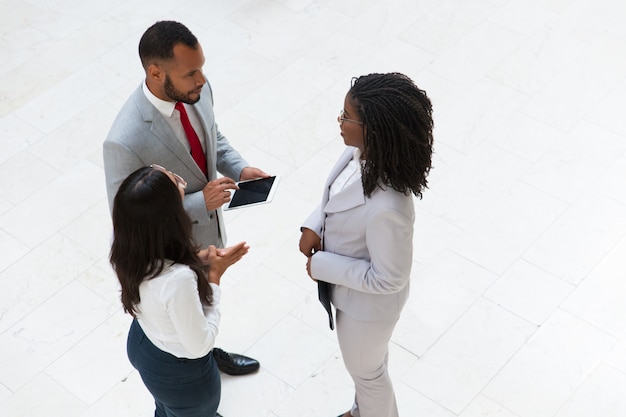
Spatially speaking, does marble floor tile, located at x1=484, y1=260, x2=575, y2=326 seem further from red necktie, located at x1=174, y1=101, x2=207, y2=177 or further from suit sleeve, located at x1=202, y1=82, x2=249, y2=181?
red necktie, located at x1=174, y1=101, x2=207, y2=177

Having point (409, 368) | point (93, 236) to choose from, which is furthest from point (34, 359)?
point (409, 368)

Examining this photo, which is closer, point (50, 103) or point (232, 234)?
point (232, 234)

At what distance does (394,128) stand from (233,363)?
1.75m

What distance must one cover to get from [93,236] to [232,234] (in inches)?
30.3

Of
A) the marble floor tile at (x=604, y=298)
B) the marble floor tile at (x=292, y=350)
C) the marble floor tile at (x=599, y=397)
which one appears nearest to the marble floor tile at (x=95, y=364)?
the marble floor tile at (x=292, y=350)

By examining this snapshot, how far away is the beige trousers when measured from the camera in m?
3.04

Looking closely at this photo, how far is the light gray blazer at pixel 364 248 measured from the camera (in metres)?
2.71

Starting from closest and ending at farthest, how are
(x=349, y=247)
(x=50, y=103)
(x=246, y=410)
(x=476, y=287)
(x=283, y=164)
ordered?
(x=349, y=247), (x=246, y=410), (x=476, y=287), (x=283, y=164), (x=50, y=103)

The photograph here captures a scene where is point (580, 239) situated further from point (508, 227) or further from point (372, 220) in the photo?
point (372, 220)

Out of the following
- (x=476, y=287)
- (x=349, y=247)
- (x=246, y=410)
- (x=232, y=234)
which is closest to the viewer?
(x=349, y=247)

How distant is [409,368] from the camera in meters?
3.89

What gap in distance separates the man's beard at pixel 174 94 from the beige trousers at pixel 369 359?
3.19 feet

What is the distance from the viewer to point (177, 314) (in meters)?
2.56

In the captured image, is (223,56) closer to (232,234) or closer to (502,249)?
(232,234)
